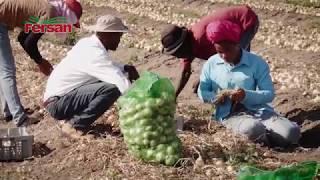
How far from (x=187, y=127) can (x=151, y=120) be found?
1.18 m

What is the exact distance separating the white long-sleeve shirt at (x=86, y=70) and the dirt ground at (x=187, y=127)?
17.3 inches

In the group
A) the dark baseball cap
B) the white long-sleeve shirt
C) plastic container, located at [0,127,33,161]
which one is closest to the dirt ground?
plastic container, located at [0,127,33,161]

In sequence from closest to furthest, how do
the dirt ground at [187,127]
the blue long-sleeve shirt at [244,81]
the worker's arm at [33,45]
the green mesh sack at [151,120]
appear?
the green mesh sack at [151,120] < the dirt ground at [187,127] < the blue long-sleeve shirt at [244,81] < the worker's arm at [33,45]

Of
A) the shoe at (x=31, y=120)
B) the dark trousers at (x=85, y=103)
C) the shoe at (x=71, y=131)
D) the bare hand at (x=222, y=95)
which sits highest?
the bare hand at (x=222, y=95)

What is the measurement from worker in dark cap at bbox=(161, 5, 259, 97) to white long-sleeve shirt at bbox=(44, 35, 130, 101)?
70 centimetres

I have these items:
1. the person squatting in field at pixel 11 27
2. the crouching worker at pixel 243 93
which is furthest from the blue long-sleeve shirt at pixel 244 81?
the person squatting in field at pixel 11 27

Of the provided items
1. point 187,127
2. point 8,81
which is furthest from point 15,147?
point 187,127

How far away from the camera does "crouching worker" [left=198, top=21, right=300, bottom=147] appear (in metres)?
4.91

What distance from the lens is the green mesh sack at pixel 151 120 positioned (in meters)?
4.20

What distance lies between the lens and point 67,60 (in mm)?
5043

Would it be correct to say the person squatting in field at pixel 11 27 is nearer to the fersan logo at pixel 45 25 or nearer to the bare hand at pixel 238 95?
the fersan logo at pixel 45 25

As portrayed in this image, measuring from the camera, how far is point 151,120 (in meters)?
4.20

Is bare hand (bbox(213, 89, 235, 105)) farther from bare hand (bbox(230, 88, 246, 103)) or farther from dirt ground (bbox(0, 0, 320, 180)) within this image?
dirt ground (bbox(0, 0, 320, 180))

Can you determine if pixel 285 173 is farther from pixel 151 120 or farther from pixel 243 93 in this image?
pixel 243 93
